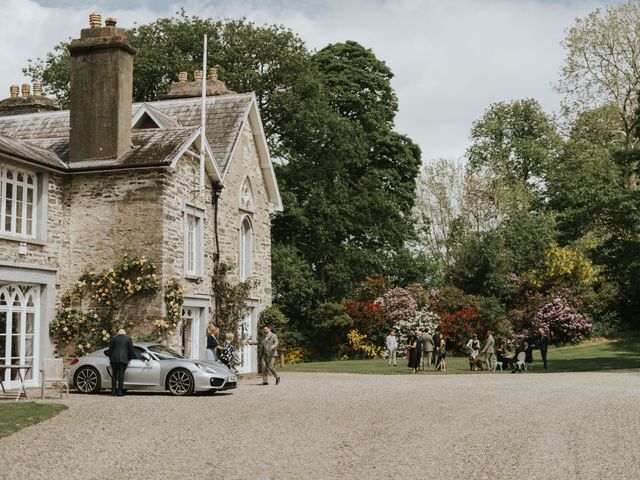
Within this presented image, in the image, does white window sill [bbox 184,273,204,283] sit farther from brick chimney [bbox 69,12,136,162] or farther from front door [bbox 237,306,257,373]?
brick chimney [bbox 69,12,136,162]

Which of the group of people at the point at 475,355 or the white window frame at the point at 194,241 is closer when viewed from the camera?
the white window frame at the point at 194,241

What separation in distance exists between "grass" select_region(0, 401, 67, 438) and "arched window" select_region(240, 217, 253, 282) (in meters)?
14.1

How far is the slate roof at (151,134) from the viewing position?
23.2 m

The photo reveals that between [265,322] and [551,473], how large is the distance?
71.3 feet

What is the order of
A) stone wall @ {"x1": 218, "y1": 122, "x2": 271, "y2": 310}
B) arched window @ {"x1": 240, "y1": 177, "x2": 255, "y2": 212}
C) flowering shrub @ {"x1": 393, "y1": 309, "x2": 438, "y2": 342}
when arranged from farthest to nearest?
flowering shrub @ {"x1": 393, "y1": 309, "x2": 438, "y2": 342} < arched window @ {"x1": 240, "y1": 177, "x2": 255, "y2": 212} < stone wall @ {"x1": 218, "y1": 122, "x2": 271, "y2": 310}

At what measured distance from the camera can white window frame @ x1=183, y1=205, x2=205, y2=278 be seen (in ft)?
82.5

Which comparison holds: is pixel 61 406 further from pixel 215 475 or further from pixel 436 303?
pixel 436 303

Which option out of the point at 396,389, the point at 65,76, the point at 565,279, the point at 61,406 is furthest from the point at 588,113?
the point at 61,406

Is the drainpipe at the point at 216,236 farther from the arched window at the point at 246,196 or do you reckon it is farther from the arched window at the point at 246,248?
the arched window at the point at 246,248

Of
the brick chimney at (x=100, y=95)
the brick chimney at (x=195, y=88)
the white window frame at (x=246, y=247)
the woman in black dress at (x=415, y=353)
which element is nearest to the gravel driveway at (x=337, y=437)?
the brick chimney at (x=100, y=95)

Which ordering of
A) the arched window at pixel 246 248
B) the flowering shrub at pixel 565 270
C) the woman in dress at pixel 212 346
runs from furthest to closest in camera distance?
the flowering shrub at pixel 565 270 < the arched window at pixel 246 248 < the woman in dress at pixel 212 346

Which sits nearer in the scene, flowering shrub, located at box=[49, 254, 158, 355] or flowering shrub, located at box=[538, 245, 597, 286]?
flowering shrub, located at box=[49, 254, 158, 355]

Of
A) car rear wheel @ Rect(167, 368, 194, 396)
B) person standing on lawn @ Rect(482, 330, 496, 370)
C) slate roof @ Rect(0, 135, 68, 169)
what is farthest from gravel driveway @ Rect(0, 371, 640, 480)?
person standing on lawn @ Rect(482, 330, 496, 370)

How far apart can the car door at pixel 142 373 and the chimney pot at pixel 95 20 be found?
10.0 metres
